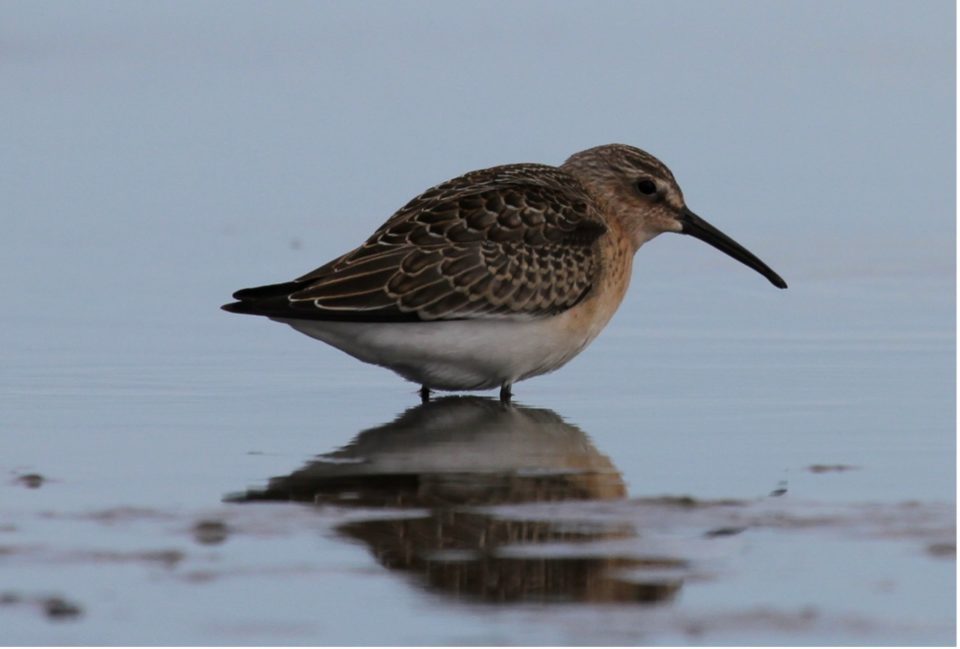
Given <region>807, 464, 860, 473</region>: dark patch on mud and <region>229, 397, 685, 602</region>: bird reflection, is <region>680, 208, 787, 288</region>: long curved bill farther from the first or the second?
<region>807, 464, 860, 473</region>: dark patch on mud

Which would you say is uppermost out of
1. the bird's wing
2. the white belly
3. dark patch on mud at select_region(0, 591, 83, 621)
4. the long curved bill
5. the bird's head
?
the bird's head

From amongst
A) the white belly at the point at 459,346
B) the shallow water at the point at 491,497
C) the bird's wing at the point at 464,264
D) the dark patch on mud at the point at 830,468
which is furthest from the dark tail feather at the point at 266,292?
the dark patch on mud at the point at 830,468

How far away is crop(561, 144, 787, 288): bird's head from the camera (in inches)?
502

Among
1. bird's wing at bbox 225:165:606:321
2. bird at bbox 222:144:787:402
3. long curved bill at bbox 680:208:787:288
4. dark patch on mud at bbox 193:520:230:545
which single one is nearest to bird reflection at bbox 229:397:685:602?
bird at bbox 222:144:787:402

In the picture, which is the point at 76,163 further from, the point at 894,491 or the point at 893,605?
the point at 893,605

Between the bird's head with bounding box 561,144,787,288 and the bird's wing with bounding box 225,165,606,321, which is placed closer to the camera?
the bird's wing with bounding box 225,165,606,321

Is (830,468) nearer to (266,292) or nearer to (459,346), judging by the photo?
(459,346)

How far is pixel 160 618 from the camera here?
6.77 metres

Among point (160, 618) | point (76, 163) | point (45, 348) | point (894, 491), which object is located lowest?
point (160, 618)

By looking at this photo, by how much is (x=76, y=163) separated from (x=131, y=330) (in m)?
6.96

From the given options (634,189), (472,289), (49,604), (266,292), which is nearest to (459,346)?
(472,289)

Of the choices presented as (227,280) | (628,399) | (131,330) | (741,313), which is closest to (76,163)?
(227,280)

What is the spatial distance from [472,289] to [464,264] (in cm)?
18

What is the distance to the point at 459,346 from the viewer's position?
1129 cm
